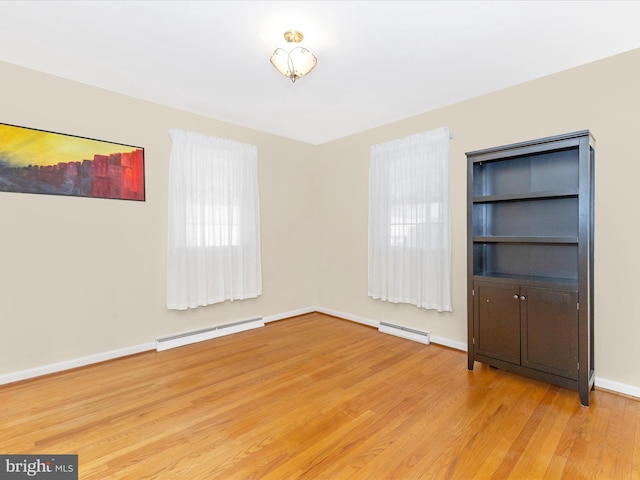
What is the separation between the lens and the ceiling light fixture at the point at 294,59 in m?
2.31

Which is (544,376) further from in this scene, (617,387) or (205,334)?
(205,334)

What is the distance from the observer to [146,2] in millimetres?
1961

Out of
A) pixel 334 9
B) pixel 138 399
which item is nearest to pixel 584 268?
pixel 334 9

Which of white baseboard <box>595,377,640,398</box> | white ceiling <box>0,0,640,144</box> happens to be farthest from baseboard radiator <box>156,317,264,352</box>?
white baseboard <box>595,377,640,398</box>

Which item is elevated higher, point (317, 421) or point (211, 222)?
point (211, 222)

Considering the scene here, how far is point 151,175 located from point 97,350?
Result: 1830 millimetres

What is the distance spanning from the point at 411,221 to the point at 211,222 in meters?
2.37

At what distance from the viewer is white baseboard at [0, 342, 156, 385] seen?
2.67 metres

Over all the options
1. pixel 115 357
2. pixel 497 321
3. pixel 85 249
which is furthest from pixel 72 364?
pixel 497 321

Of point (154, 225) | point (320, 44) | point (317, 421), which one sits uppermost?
point (320, 44)

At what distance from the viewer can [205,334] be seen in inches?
147

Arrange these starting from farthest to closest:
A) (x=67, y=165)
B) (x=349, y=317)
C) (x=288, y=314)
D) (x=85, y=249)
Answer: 1. (x=288, y=314)
2. (x=349, y=317)
3. (x=85, y=249)
4. (x=67, y=165)

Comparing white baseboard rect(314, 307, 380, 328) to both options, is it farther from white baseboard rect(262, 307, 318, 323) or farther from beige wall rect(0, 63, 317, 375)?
beige wall rect(0, 63, 317, 375)

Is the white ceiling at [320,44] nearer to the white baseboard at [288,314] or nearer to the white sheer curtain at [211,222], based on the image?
the white sheer curtain at [211,222]
